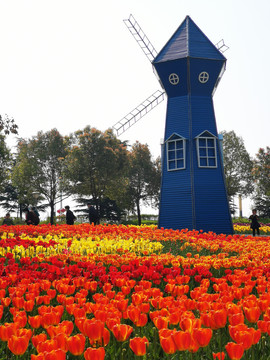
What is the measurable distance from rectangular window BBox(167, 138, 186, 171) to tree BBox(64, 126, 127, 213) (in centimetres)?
1589

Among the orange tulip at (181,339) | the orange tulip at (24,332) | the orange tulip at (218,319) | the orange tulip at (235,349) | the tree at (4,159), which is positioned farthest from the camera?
the tree at (4,159)

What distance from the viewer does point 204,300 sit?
11.8 ft

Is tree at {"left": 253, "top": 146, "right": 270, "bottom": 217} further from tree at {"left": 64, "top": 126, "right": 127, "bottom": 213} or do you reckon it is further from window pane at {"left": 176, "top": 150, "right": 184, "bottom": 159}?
window pane at {"left": 176, "top": 150, "right": 184, "bottom": 159}

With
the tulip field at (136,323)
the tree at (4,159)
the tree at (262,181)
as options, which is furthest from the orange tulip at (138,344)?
the tree at (262,181)

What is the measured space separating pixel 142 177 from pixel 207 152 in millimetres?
25121

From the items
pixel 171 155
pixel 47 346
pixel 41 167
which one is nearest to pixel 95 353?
pixel 47 346

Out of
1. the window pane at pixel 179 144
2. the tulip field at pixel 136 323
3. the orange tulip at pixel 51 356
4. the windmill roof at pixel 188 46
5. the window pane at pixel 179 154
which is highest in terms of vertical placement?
the windmill roof at pixel 188 46

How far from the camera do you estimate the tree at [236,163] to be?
150 ft

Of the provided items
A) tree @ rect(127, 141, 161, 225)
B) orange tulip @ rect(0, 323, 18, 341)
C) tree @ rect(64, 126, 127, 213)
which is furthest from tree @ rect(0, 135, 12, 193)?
orange tulip @ rect(0, 323, 18, 341)

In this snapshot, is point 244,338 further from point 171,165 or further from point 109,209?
point 109,209

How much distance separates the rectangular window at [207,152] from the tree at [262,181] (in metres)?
21.7

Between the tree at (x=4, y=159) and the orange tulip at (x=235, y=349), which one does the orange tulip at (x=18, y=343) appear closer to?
the orange tulip at (x=235, y=349)

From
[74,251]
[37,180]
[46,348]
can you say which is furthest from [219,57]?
[37,180]

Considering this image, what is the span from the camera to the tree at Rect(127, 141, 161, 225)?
154ft
